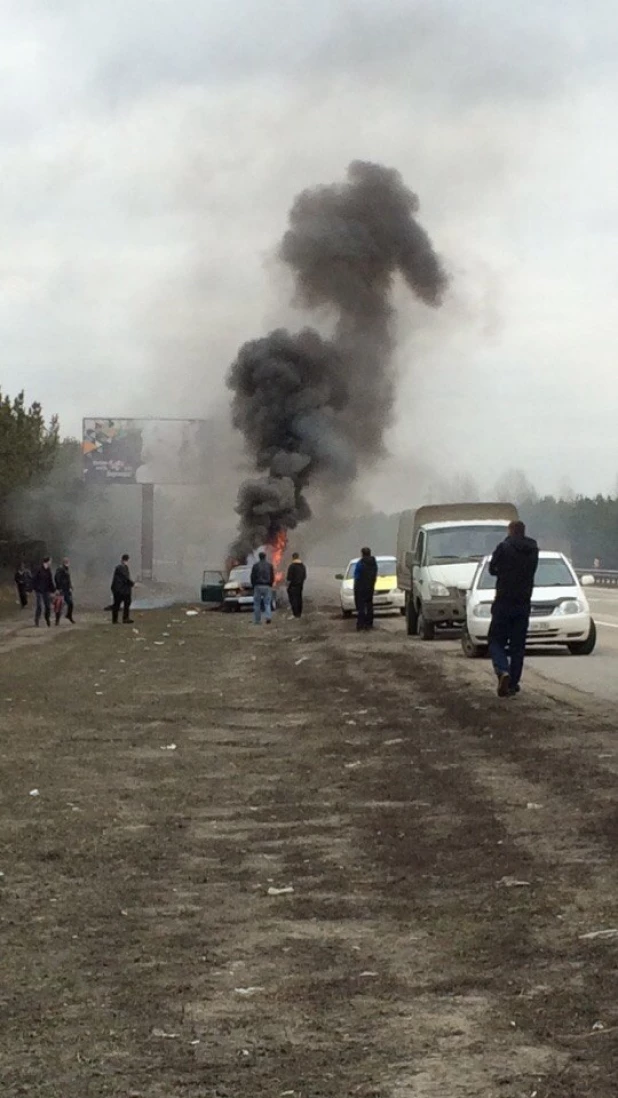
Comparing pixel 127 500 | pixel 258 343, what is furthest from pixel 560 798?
pixel 127 500

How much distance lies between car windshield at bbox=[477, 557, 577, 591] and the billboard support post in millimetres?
50589

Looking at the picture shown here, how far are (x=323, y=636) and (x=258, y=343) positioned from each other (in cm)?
3256

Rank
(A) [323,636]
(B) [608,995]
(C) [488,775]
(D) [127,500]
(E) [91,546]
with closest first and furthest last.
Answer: (B) [608,995] < (C) [488,775] < (A) [323,636] < (E) [91,546] < (D) [127,500]

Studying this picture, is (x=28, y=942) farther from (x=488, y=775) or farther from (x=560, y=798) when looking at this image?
(x=488, y=775)

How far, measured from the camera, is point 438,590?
31.5m

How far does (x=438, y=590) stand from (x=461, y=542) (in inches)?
55.2

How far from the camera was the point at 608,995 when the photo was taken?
6055mm

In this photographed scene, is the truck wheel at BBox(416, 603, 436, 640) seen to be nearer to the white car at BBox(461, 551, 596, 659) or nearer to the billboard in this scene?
the white car at BBox(461, 551, 596, 659)

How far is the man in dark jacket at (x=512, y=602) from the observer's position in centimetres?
1836

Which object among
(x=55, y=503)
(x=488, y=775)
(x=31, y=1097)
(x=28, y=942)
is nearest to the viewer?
(x=31, y=1097)

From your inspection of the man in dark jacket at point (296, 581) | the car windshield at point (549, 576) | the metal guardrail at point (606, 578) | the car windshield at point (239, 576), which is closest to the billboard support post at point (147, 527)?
the metal guardrail at point (606, 578)

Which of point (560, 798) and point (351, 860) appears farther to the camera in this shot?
point (560, 798)

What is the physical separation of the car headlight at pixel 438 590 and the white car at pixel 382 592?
44.4ft

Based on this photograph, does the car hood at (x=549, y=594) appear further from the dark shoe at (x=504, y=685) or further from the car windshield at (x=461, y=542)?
Answer: the dark shoe at (x=504, y=685)
